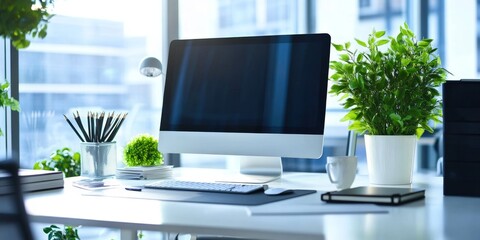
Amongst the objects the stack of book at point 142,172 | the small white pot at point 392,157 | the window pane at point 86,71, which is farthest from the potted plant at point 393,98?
the window pane at point 86,71

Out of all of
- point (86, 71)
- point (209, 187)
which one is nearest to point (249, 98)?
point (209, 187)

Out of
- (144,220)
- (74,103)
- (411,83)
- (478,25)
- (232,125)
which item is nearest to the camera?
(144,220)

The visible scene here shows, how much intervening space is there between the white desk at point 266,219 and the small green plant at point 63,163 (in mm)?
839

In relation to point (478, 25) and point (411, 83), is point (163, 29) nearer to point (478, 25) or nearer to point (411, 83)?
point (411, 83)

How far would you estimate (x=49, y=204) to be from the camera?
5.70 ft

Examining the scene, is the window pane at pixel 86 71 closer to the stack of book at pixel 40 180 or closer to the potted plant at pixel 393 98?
the stack of book at pixel 40 180

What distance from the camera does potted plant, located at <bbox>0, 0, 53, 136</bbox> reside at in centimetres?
204

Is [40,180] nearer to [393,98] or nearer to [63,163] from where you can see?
[63,163]

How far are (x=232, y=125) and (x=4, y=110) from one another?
950mm

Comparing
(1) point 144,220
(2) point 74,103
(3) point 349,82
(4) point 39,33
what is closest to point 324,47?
(3) point 349,82

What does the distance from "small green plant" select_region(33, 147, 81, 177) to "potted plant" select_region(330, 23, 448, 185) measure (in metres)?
1.20

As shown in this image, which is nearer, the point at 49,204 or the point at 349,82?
the point at 49,204

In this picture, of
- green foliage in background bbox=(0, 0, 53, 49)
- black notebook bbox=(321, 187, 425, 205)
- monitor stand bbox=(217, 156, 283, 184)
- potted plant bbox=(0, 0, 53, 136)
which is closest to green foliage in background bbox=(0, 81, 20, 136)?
potted plant bbox=(0, 0, 53, 136)

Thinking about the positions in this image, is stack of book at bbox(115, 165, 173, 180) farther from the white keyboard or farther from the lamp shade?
the lamp shade
